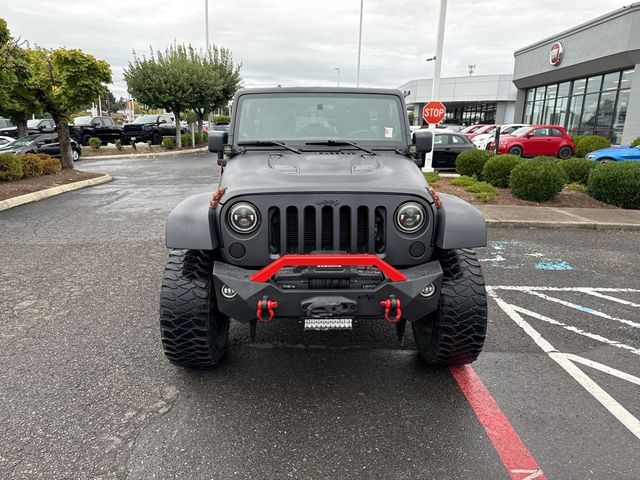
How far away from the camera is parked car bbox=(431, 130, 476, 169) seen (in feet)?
49.3

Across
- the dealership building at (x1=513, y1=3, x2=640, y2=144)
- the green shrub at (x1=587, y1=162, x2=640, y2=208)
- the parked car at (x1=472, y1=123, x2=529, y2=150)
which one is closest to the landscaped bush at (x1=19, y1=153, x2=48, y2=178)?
the green shrub at (x1=587, y1=162, x2=640, y2=208)

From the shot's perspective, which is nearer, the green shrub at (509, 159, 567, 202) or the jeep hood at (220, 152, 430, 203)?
the jeep hood at (220, 152, 430, 203)

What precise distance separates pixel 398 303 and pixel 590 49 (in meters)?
25.9

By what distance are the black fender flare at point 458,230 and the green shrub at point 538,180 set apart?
24.4 ft

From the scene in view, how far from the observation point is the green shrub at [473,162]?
39.2 feet

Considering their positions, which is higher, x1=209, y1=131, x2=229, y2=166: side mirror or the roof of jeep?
the roof of jeep

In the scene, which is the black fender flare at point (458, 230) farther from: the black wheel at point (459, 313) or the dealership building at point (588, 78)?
the dealership building at point (588, 78)

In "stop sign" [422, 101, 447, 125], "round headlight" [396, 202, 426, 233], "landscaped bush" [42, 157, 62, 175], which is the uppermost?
"stop sign" [422, 101, 447, 125]

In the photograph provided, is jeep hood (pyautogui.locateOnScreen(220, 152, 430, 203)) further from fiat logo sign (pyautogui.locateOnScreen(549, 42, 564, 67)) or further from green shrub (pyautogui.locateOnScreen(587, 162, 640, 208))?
fiat logo sign (pyautogui.locateOnScreen(549, 42, 564, 67))

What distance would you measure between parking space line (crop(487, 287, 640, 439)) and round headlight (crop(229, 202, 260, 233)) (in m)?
2.42

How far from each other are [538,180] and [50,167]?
505 inches

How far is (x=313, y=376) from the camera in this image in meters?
A: 3.18

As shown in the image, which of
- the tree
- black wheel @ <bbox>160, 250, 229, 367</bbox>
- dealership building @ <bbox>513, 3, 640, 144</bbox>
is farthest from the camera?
dealership building @ <bbox>513, 3, 640, 144</bbox>

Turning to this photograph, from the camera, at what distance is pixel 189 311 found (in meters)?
2.83
